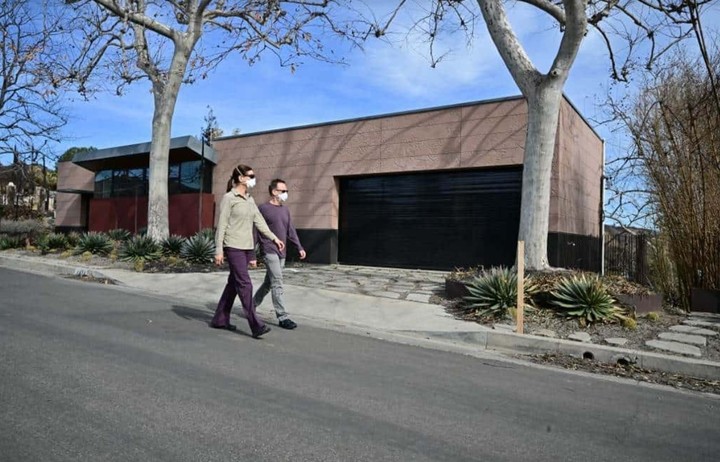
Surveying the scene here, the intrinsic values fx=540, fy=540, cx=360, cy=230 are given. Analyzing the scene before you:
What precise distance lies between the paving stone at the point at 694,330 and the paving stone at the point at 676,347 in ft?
2.96

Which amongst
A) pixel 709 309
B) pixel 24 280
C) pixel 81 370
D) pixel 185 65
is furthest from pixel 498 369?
pixel 185 65

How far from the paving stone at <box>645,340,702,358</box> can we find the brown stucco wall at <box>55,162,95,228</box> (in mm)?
25324

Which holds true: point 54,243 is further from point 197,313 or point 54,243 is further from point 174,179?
point 197,313

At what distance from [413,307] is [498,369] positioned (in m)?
3.25

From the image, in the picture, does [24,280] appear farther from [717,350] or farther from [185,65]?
[717,350]

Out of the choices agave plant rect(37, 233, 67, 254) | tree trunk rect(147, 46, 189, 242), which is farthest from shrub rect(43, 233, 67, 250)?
tree trunk rect(147, 46, 189, 242)

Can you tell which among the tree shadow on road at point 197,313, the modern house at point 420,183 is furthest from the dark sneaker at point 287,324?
the modern house at point 420,183

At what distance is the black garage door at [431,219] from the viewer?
14.1m

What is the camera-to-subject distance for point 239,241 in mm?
6406

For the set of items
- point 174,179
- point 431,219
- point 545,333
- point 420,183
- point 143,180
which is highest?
point 143,180

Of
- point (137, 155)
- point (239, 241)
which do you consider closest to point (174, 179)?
point (137, 155)

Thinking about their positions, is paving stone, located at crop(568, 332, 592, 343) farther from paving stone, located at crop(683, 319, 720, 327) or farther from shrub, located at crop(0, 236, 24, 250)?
shrub, located at crop(0, 236, 24, 250)

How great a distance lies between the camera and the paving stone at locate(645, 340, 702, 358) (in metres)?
6.35

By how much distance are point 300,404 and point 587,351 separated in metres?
3.99
